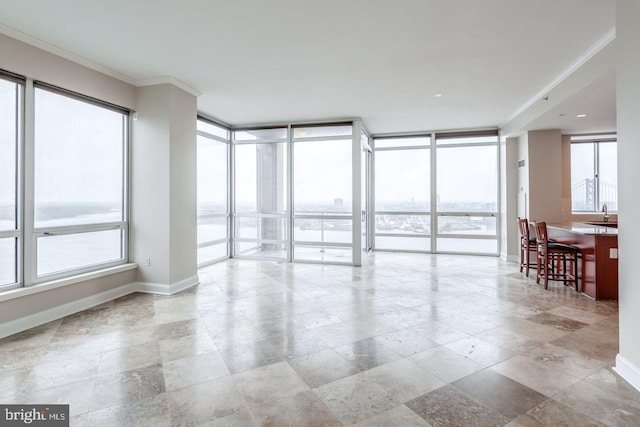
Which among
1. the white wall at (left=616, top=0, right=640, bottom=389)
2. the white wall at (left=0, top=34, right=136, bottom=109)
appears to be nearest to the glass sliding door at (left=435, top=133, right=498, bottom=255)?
the white wall at (left=616, top=0, right=640, bottom=389)

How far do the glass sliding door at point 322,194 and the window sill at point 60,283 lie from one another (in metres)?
3.44

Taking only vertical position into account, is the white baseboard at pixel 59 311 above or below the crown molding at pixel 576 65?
below

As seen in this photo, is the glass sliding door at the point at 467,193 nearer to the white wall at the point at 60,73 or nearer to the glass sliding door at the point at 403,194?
the glass sliding door at the point at 403,194

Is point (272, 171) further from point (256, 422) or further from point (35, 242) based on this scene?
point (256, 422)

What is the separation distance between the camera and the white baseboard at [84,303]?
127 inches

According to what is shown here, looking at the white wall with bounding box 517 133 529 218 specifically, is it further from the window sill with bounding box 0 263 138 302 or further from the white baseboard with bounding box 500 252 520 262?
the window sill with bounding box 0 263 138 302

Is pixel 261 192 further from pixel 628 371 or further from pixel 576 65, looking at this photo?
pixel 628 371

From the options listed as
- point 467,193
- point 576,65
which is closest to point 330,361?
point 576,65

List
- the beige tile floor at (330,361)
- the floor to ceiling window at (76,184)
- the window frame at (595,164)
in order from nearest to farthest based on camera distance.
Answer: the beige tile floor at (330,361) < the floor to ceiling window at (76,184) < the window frame at (595,164)

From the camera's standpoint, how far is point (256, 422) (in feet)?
6.27

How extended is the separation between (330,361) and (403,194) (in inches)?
246

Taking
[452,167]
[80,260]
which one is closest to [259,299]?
[80,260]

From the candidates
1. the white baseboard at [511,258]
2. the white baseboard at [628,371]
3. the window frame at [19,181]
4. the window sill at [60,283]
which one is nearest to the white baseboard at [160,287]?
the window sill at [60,283]

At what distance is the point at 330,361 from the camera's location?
8.68 ft
